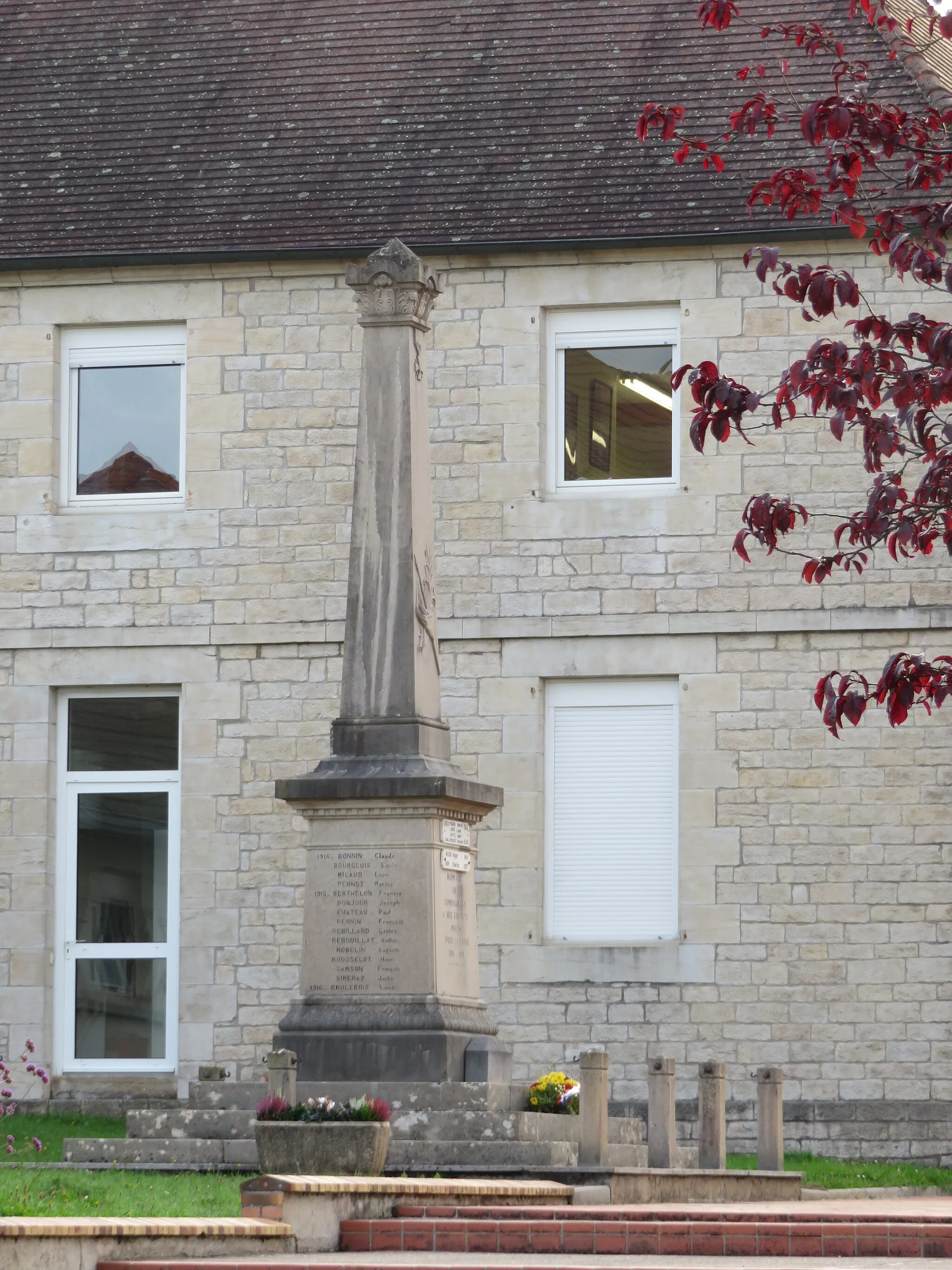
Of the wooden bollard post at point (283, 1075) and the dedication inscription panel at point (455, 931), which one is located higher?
the dedication inscription panel at point (455, 931)

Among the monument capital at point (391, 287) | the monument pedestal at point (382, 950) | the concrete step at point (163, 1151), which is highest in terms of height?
the monument capital at point (391, 287)

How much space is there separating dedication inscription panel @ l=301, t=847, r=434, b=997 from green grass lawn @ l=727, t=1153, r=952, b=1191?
3.06 m

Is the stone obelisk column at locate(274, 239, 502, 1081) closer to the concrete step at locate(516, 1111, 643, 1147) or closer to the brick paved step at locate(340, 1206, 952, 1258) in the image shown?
the concrete step at locate(516, 1111, 643, 1147)

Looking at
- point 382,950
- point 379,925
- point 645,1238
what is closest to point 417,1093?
point 382,950

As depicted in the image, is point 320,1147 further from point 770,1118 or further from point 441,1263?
point 770,1118

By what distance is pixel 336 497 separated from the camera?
1775cm

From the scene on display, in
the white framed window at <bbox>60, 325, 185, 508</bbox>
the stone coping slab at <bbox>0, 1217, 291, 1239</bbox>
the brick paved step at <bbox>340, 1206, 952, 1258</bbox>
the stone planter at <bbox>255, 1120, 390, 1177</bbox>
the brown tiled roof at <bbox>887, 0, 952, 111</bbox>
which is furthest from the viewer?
the white framed window at <bbox>60, 325, 185, 508</bbox>

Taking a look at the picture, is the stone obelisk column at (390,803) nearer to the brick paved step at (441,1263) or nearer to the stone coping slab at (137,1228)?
the brick paved step at (441,1263)

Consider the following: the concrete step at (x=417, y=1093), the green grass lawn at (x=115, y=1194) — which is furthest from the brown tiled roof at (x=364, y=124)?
the green grass lawn at (x=115, y=1194)

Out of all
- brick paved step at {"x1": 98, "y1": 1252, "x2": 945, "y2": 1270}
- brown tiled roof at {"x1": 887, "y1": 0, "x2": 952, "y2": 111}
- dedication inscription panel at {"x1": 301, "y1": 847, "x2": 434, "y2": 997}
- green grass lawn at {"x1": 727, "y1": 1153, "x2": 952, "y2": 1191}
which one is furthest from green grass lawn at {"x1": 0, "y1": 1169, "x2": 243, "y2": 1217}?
brown tiled roof at {"x1": 887, "y1": 0, "x2": 952, "y2": 111}

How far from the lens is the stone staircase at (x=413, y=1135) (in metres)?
11.4

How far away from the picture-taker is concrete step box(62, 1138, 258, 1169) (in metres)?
11.7

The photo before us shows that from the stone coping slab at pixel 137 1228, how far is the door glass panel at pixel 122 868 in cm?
895

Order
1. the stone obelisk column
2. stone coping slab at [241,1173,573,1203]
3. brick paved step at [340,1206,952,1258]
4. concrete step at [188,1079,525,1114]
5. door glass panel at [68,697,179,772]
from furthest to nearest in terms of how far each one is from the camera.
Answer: door glass panel at [68,697,179,772], the stone obelisk column, concrete step at [188,1079,525,1114], brick paved step at [340,1206,952,1258], stone coping slab at [241,1173,573,1203]
